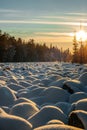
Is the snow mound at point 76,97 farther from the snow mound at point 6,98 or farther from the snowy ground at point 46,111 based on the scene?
the snow mound at point 6,98

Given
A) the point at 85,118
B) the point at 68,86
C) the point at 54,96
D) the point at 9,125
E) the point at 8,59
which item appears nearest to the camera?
the point at 9,125

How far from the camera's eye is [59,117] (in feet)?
14.5

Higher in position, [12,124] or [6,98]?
[12,124]

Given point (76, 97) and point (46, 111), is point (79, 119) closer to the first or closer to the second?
point (46, 111)

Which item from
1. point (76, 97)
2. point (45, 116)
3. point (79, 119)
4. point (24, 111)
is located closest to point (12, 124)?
point (79, 119)

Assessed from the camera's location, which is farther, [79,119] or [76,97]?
[76,97]

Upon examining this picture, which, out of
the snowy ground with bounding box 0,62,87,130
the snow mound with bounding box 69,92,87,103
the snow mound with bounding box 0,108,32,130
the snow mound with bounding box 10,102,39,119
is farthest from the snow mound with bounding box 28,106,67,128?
the snow mound with bounding box 69,92,87,103

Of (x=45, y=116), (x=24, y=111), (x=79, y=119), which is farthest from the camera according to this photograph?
(x=24, y=111)

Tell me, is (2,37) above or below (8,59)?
above

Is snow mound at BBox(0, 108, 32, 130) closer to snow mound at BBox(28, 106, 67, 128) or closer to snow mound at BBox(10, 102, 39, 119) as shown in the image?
snow mound at BBox(28, 106, 67, 128)

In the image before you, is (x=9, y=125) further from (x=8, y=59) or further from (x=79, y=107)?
(x=8, y=59)

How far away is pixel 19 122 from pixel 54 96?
3149mm

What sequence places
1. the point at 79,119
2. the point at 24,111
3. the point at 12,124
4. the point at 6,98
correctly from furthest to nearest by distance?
the point at 6,98, the point at 24,111, the point at 79,119, the point at 12,124

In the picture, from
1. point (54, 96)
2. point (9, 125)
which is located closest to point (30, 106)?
point (9, 125)
